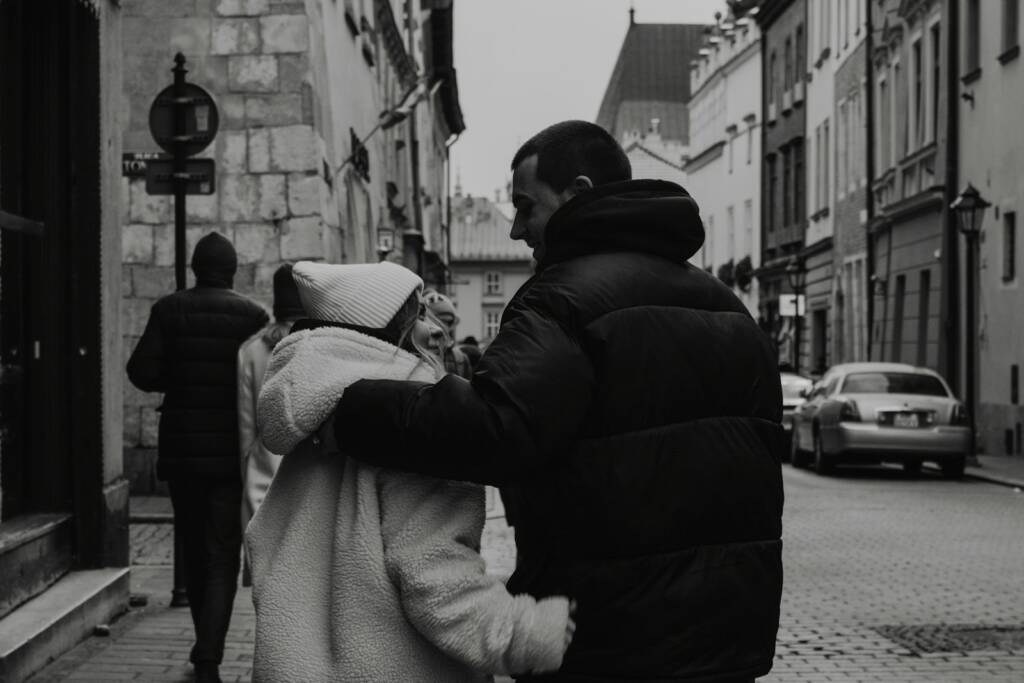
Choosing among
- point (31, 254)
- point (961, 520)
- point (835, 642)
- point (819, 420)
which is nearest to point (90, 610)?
point (31, 254)

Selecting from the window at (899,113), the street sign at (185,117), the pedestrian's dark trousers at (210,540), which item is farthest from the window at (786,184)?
the pedestrian's dark trousers at (210,540)

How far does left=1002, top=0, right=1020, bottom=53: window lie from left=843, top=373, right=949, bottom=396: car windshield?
6.44 m

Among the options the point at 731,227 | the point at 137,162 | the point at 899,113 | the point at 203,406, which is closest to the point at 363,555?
the point at 203,406

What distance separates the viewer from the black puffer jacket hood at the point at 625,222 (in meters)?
3.20

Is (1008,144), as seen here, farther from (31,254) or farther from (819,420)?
(31,254)

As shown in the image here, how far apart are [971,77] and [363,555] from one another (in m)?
27.0

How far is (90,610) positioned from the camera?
8469mm

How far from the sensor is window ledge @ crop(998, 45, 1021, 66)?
84.9 ft

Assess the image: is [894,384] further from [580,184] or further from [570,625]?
[570,625]

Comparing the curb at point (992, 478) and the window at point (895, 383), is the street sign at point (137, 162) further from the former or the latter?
the window at point (895, 383)

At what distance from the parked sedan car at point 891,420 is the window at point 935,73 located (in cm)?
997

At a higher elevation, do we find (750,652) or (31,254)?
(31,254)

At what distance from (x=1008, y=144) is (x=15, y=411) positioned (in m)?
20.6

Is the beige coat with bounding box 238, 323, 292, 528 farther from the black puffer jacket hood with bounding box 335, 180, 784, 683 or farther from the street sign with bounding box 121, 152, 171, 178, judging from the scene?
the black puffer jacket hood with bounding box 335, 180, 784, 683
